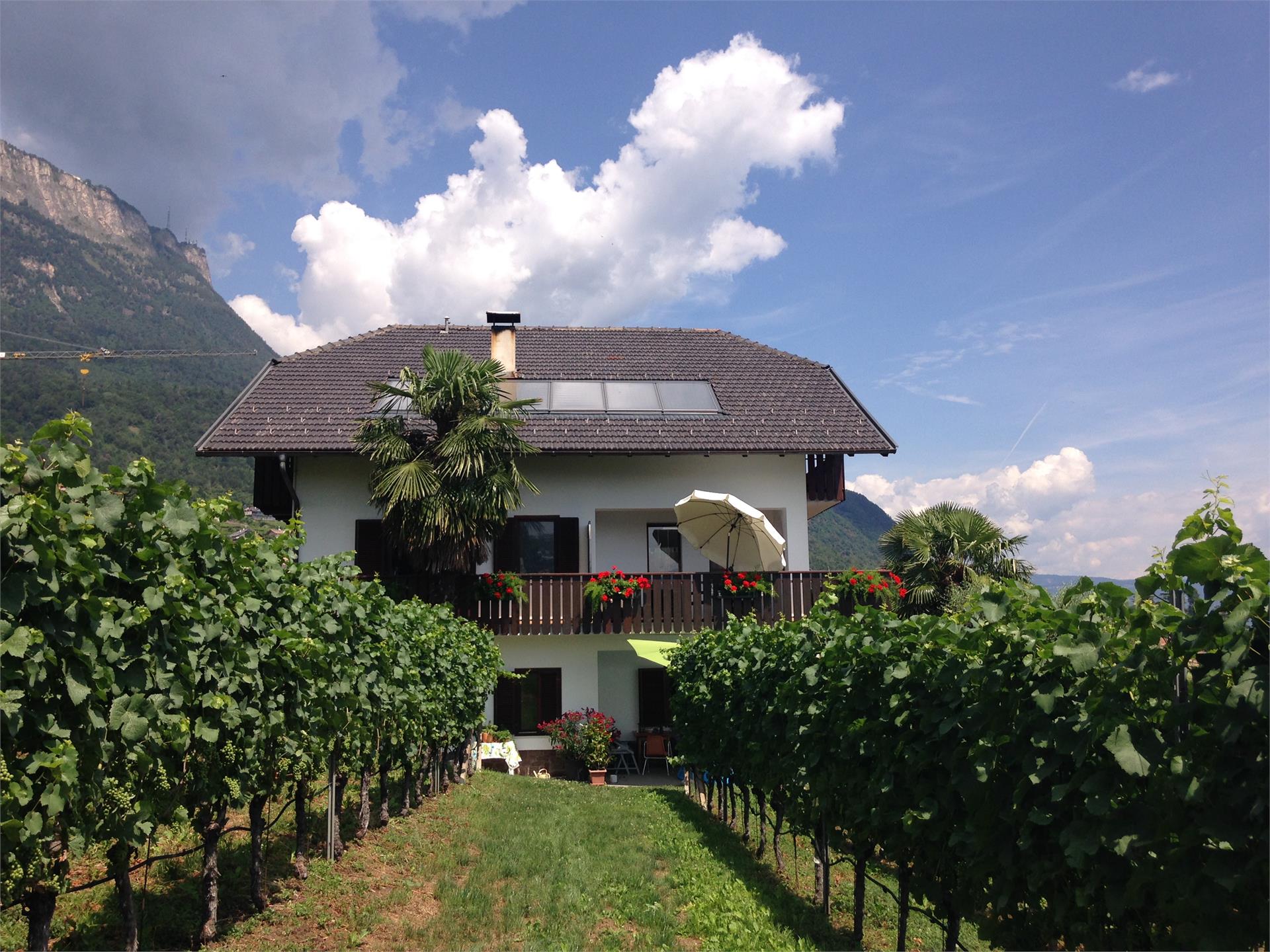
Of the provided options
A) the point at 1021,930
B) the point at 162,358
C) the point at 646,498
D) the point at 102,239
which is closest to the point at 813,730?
the point at 1021,930

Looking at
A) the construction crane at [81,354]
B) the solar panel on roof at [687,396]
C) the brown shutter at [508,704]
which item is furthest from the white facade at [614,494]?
the construction crane at [81,354]

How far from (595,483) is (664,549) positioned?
2.21 metres

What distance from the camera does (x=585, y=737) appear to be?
16188mm

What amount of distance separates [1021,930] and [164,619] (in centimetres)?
408

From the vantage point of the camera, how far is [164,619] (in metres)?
4.04

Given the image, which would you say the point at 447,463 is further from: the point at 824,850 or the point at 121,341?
the point at 121,341

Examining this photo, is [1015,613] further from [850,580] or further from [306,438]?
[306,438]

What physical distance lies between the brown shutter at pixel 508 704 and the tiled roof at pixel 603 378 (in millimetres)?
4776

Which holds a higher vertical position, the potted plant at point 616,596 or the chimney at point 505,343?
the chimney at point 505,343

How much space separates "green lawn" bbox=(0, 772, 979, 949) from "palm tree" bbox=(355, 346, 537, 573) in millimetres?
6079

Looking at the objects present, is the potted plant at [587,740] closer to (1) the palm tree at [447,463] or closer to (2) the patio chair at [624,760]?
(2) the patio chair at [624,760]

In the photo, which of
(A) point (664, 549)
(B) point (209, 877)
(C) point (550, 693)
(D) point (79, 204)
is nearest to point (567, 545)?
(A) point (664, 549)

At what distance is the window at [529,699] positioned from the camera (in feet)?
56.9

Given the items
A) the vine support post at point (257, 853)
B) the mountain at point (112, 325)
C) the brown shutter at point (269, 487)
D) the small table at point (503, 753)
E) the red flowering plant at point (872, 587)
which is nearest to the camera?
the vine support post at point (257, 853)
